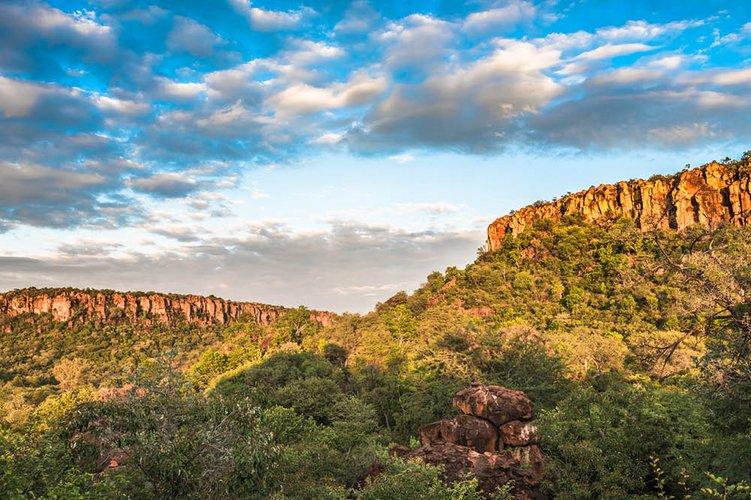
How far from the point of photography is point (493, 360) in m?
45.8

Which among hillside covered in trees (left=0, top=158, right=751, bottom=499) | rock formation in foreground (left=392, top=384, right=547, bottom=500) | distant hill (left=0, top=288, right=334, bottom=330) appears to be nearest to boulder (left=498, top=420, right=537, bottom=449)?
rock formation in foreground (left=392, top=384, right=547, bottom=500)

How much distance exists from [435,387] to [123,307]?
433 feet

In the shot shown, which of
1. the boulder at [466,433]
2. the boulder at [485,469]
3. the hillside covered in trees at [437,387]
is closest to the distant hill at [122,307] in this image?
the hillside covered in trees at [437,387]

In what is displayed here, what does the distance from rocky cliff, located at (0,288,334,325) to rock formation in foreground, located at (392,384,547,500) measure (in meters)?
92.2

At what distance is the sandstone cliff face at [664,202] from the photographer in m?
84.1

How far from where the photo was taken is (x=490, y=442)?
27969 mm

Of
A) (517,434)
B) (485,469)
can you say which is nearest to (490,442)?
(517,434)

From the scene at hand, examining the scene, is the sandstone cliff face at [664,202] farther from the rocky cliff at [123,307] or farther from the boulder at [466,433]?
the rocky cliff at [123,307]

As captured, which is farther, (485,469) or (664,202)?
(664,202)

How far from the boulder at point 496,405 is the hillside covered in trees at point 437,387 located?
160 cm

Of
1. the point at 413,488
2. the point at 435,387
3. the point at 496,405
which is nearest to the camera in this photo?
the point at 413,488

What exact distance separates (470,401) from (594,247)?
69.4 m

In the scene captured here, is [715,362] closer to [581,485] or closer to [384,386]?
[581,485]

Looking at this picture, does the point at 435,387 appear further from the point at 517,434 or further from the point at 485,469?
the point at 485,469
